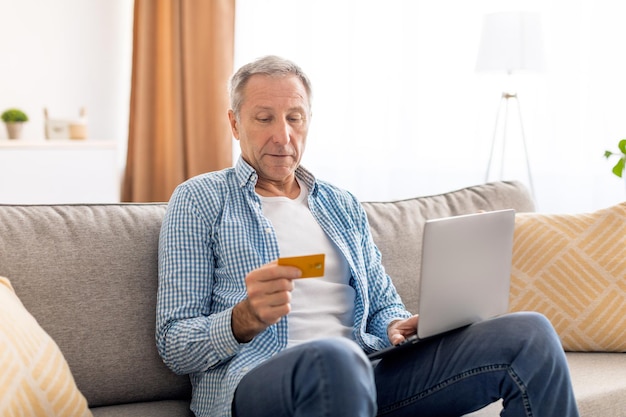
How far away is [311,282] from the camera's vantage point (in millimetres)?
1933

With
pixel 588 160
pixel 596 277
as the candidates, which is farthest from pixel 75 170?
pixel 596 277

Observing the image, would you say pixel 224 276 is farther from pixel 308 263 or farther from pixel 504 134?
pixel 504 134

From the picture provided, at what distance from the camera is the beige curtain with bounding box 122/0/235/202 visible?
15.1 feet

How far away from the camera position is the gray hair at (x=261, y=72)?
6.71 ft

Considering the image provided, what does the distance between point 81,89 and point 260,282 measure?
3.59 metres

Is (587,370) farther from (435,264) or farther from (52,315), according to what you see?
(52,315)

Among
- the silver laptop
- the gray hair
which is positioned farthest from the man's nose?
the silver laptop

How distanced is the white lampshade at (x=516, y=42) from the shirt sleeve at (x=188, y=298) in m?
2.12

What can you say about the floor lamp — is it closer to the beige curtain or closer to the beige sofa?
the beige curtain

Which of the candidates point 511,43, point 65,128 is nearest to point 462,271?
point 511,43

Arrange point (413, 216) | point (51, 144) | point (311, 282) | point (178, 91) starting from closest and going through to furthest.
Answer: point (311, 282) < point (413, 216) < point (51, 144) < point (178, 91)

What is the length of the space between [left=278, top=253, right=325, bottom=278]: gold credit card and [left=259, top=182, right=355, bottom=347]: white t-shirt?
415 millimetres

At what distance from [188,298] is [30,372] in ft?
1.23

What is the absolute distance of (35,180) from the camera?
405cm
